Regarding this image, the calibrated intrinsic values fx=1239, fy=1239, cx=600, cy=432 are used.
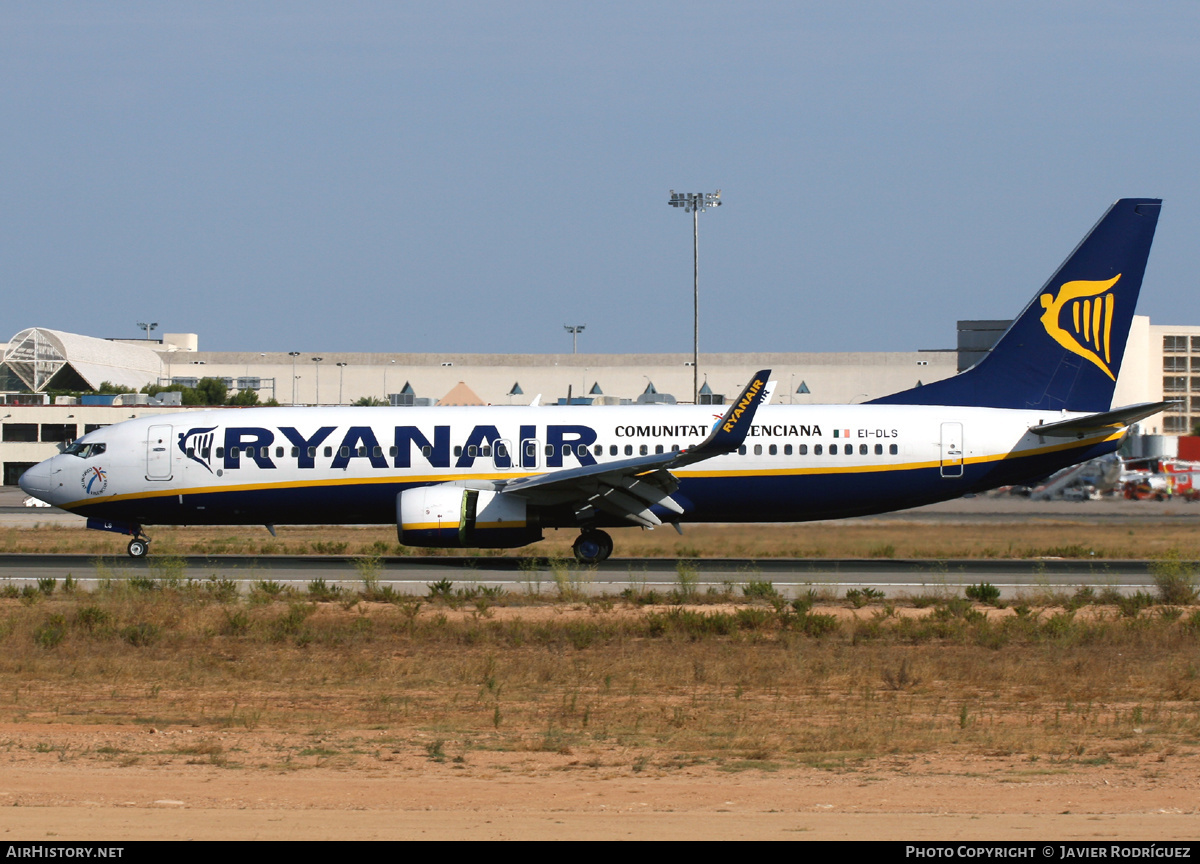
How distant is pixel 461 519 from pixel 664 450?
5045 mm

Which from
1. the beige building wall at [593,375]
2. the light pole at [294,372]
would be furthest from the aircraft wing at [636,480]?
the light pole at [294,372]

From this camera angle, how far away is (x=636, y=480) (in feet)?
83.3

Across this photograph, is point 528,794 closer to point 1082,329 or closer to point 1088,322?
point 1082,329

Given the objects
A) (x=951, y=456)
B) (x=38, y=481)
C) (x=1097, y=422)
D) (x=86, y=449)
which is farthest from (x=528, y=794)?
(x=38, y=481)

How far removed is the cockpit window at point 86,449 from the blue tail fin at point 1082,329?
1869cm

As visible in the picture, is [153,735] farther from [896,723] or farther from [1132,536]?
[1132,536]

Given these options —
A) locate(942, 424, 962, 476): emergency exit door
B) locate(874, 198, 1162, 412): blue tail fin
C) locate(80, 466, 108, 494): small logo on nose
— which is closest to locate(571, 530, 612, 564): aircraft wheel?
locate(942, 424, 962, 476): emergency exit door

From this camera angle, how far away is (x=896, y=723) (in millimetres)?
11633

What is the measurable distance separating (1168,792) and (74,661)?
40.1 feet

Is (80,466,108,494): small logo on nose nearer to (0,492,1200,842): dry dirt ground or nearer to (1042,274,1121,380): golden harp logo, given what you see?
(0,492,1200,842): dry dirt ground

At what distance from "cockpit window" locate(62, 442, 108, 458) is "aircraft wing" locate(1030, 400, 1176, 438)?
2056 centimetres

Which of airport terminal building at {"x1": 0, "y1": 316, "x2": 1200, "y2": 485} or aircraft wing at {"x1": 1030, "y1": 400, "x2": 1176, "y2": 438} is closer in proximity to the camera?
aircraft wing at {"x1": 1030, "y1": 400, "x2": 1176, "y2": 438}

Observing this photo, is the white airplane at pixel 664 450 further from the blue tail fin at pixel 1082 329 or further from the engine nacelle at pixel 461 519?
the engine nacelle at pixel 461 519

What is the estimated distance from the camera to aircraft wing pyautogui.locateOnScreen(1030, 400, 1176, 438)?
82.4 feet
